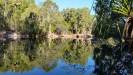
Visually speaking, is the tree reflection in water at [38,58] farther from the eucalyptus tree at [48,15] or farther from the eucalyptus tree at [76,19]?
the eucalyptus tree at [76,19]

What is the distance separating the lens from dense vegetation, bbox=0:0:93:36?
11131 cm

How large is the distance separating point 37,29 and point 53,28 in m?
15.3

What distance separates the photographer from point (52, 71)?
2839 centimetres

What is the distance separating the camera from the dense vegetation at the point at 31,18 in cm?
11131

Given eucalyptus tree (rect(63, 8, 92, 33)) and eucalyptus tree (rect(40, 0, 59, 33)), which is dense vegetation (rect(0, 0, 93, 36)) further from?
eucalyptus tree (rect(63, 8, 92, 33))

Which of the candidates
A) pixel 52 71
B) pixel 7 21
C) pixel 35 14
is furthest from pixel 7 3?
pixel 52 71

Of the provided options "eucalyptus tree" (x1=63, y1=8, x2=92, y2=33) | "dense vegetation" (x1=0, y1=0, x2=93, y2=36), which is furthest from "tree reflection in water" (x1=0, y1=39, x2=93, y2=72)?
"eucalyptus tree" (x1=63, y1=8, x2=92, y2=33)

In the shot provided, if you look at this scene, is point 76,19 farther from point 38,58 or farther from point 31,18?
point 38,58

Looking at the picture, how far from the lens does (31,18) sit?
121938 mm

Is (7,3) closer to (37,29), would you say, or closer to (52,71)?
(37,29)

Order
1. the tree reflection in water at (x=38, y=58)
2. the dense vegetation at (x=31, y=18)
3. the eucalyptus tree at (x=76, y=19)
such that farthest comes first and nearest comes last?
the eucalyptus tree at (x=76, y=19) < the dense vegetation at (x=31, y=18) < the tree reflection in water at (x=38, y=58)

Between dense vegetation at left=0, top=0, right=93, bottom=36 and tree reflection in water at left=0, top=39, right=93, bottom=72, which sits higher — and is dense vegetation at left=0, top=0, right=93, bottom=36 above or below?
above

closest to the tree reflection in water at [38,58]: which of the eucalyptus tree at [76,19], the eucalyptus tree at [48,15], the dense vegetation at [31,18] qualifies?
the dense vegetation at [31,18]

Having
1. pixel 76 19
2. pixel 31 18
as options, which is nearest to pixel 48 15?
pixel 31 18
